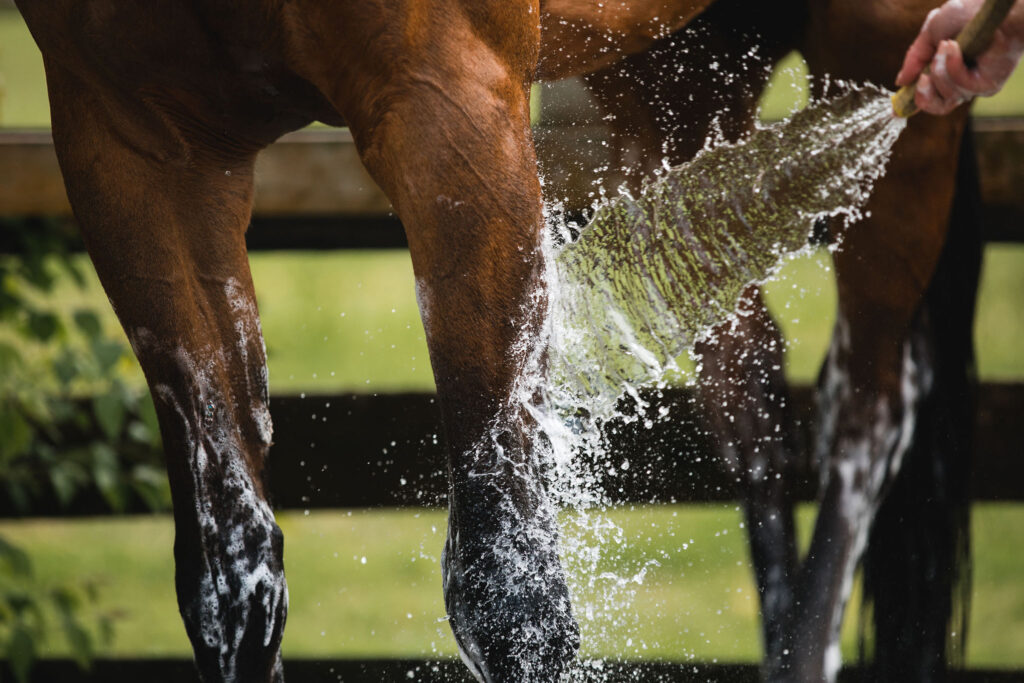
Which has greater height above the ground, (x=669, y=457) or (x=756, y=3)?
(x=756, y=3)

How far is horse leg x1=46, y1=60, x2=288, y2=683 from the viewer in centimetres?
58

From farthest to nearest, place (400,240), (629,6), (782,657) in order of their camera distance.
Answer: (400,240) < (782,657) < (629,6)

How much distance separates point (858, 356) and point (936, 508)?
0.15 m

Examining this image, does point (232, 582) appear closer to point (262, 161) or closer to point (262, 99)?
point (262, 99)

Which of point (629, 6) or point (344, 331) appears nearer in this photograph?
point (629, 6)

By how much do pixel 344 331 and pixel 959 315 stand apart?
4.68 feet

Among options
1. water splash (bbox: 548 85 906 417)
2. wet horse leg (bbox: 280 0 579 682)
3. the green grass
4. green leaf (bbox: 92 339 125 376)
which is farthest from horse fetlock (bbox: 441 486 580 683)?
green leaf (bbox: 92 339 125 376)

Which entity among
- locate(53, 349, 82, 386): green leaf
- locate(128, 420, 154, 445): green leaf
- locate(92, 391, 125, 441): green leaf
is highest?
locate(53, 349, 82, 386): green leaf

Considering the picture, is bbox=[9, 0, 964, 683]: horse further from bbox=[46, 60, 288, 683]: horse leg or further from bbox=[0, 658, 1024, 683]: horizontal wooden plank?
bbox=[0, 658, 1024, 683]: horizontal wooden plank

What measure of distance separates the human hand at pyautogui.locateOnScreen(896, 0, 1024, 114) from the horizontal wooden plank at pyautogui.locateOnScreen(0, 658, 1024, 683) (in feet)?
1.60

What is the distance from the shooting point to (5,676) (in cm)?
130

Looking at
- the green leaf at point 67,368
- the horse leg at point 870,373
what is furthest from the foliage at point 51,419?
the horse leg at point 870,373

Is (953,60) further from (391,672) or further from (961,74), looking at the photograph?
(391,672)

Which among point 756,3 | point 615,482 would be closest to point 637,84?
point 756,3
